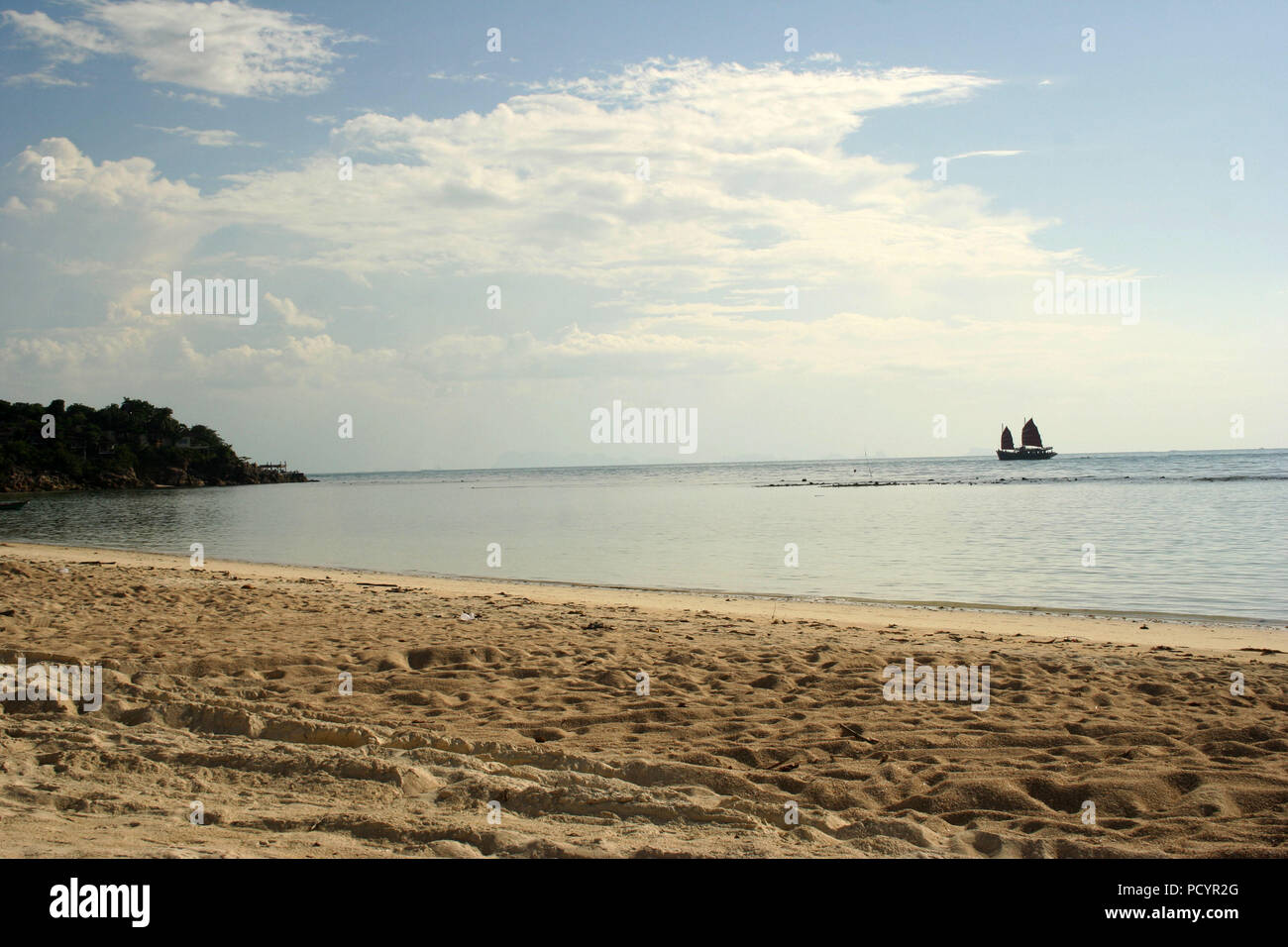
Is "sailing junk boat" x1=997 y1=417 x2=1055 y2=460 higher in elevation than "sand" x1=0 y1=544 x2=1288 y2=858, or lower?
higher

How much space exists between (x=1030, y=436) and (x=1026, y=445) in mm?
1346

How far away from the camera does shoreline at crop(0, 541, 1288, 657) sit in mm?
10531

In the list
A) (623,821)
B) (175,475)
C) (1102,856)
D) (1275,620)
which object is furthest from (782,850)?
(175,475)

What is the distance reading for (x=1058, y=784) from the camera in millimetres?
4680

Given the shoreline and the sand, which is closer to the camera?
the sand

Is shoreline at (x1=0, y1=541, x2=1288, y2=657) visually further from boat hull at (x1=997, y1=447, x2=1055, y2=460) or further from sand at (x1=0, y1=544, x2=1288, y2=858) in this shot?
boat hull at (x1=997, y1=447, x2=1055, y2=460)

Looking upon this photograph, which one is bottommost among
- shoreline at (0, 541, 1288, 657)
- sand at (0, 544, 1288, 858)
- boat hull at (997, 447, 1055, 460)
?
shoreline at (0, 541, 1288, 657)

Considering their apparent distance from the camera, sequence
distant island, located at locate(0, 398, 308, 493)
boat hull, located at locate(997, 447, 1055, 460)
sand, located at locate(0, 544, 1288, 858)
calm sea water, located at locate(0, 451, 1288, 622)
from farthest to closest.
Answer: boat hull, located at locate(997, 447, 1055, 460) < distant island, located at locate(0, 398, 308, 493) < calm sea water, located at locate(0, 451, 1288, 622) < sand, located at locate(0, 544, 1288, 858)

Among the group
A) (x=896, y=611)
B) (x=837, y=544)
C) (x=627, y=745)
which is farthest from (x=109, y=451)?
(x=627, y=745)

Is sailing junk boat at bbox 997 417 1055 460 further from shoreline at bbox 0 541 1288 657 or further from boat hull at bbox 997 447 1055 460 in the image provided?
shoreline at bbox 0 541 1288 657

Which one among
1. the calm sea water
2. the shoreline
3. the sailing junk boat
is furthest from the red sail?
the shoreline

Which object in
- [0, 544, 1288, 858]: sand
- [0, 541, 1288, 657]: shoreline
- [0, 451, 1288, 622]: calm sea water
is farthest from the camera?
[0, 451, 1288, 622]: calm sea water

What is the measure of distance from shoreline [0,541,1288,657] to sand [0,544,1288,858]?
0.33m
